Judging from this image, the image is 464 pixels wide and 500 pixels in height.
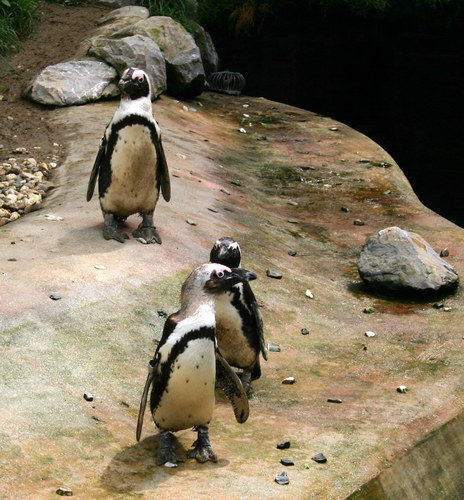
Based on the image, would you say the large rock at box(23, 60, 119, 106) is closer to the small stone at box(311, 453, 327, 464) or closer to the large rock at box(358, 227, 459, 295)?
the large rock at box(358, 227, 459, 295)

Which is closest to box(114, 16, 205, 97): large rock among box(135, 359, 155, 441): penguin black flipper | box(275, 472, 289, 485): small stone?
box(135, 359, 155, 441): penguin black flipper

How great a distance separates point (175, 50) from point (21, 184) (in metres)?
4.85

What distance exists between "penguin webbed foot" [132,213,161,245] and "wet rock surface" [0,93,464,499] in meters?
0.08

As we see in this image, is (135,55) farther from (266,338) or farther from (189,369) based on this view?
(189,369)

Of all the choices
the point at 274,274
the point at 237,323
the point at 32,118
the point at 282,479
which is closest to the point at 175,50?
the point at 32,118

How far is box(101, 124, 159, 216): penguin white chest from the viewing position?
19.7 ft

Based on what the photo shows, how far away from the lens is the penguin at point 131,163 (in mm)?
5977

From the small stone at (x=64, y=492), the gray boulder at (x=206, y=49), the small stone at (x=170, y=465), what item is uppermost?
the small stone at (x=64, y=492)

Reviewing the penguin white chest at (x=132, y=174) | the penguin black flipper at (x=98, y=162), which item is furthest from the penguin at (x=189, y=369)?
the penguin black flipper at (x=98, y=162)

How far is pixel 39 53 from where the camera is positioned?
11.9 metres

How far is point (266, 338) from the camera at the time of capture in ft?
18.3

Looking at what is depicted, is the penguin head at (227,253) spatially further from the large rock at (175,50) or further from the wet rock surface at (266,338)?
the large rock at (175,50)

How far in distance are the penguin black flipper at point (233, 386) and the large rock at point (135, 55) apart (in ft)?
24.7

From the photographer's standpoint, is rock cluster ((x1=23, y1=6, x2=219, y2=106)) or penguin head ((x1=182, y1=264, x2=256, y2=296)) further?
rock cluster ((x1=23, y1=6, x2=219, y2=106))
